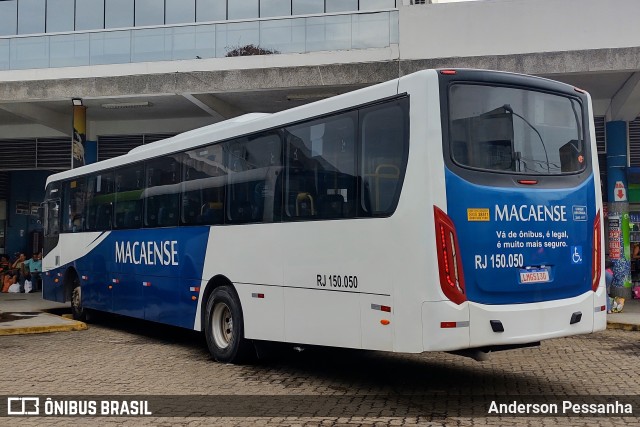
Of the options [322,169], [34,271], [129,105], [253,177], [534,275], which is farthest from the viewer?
[34,271]

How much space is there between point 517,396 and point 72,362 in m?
6.03

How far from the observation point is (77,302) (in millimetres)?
15516

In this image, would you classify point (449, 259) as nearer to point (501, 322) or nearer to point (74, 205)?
point (501, 322)

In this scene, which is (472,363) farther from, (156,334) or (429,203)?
(156,334)

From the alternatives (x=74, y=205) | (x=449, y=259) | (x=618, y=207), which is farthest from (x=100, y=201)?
(x=618, y=207)

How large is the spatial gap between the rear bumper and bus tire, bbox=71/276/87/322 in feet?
33.2

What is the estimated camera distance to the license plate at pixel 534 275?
7.56m

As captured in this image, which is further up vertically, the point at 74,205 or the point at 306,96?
the point at 306,96

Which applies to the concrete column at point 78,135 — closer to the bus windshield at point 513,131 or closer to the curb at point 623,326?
the curb at point 623,326

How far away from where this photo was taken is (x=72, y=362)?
1045 centimetres

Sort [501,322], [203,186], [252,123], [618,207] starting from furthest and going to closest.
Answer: [618,207] < [203,186] < [252,123] < [501,322]

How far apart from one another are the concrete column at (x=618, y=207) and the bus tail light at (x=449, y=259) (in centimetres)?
1515

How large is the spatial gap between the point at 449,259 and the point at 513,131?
1.62m

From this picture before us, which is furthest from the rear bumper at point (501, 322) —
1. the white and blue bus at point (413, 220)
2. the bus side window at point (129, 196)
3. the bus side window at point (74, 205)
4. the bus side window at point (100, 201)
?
the bus side window at point (74, 205)
